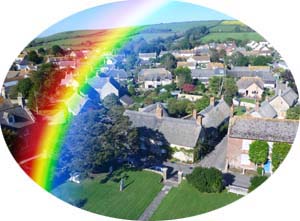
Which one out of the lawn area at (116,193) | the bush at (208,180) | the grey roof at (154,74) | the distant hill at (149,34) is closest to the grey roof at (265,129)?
the bush at (208,180)

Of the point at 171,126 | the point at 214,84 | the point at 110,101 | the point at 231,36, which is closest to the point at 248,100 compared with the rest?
the point at 214,84

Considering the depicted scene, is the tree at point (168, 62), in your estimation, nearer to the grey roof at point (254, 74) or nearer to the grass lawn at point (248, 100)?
the grey roof at point (254, 74)

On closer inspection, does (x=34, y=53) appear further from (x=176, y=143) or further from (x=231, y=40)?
(x=231, y=40)

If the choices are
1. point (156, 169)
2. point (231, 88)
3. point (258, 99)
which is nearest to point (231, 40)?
point (231, 88)

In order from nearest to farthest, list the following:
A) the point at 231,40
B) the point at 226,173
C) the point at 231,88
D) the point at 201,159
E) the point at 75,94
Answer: the point at 226,173, the point at 201,159, the point at 75,94, the point at 231,88, the point at 231,40

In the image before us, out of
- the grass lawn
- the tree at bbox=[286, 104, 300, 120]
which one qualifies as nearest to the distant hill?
the grass lawn

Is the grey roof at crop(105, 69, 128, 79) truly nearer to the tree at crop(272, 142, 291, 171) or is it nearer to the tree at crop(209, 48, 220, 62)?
the tree at crop(209, 48, 220, 62)

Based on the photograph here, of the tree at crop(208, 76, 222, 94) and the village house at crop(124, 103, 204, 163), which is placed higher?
the tree at crop(208, 76, 222, 94)
